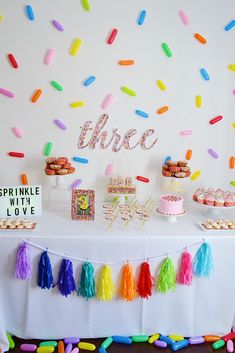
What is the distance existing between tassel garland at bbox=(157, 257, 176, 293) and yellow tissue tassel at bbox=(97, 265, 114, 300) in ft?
0.78

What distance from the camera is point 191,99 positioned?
6.44 ft

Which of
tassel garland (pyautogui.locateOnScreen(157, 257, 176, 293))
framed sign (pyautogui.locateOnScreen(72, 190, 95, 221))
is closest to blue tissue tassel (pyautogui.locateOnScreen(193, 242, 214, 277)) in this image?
tassel garland (pyautogui.locateOnScreen(157, 257, 176, 293))

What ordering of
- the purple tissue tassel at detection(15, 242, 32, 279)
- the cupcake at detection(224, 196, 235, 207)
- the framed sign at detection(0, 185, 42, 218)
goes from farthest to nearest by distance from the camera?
the cupcake at detection(224, 196, 235, 207), the framed sign at detection(0, 185, 42, 218), the purple tissue tassel at detection(15, 242, 32, 279)

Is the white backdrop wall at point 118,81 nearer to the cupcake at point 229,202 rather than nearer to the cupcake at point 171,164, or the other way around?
the cupcake at point 171,164

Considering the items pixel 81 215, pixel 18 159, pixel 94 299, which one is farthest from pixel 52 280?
pixel 18 159

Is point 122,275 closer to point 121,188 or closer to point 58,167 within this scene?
point 121,188

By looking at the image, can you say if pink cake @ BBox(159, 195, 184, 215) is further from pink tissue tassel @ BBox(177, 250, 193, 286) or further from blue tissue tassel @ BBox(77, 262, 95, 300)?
blue tissue tassel @ BBox(77, 262, 95, 300)

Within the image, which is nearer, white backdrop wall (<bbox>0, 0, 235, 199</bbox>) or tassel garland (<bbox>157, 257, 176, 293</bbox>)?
tassel garland (<bbox>157, 257, 176, 293</bbox>)

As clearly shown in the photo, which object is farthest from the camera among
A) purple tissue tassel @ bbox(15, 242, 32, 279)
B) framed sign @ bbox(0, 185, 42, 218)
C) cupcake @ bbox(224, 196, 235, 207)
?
cupcake @ bbox(224, 196, 235, 207)

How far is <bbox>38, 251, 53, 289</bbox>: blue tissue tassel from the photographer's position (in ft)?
5.04

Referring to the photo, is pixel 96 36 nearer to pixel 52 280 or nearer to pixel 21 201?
pixel 21 201

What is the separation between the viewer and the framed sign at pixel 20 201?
1665mm

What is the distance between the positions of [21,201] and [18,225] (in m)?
0.14

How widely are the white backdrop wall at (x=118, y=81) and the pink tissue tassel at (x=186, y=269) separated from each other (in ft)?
1.94
